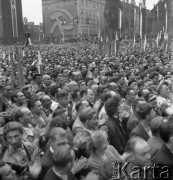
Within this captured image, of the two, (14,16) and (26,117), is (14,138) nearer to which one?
(26,117)

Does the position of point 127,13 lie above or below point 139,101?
above

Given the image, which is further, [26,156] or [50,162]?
[26,156]

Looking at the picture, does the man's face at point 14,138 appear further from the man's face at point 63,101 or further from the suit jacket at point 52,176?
the man's face at point 63,101

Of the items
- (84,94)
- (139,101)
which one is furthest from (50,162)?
(84,94)

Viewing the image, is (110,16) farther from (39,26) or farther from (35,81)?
(35,81)

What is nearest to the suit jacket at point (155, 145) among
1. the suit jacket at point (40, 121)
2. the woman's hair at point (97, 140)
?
the woman's hair at point (97, 140)

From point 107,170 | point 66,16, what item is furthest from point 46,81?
point 66,16

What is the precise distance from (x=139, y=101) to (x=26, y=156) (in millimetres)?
1928

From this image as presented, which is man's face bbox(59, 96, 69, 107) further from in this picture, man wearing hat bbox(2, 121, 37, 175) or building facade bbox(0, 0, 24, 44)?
building facade bbox(0, 0, 24, 44)

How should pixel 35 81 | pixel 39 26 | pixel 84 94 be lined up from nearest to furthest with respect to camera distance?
pixel 84 94
pixel 35 81
pixel 39 26

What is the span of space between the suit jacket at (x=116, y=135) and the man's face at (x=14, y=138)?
4.12 feet

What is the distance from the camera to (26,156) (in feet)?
10.4

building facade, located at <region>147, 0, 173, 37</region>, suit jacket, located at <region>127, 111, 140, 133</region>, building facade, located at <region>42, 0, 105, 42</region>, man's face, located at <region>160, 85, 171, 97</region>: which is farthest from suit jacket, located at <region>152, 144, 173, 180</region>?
building facade, located at <region>42, 0, 105, 42</region>

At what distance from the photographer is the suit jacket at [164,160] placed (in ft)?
9.22
